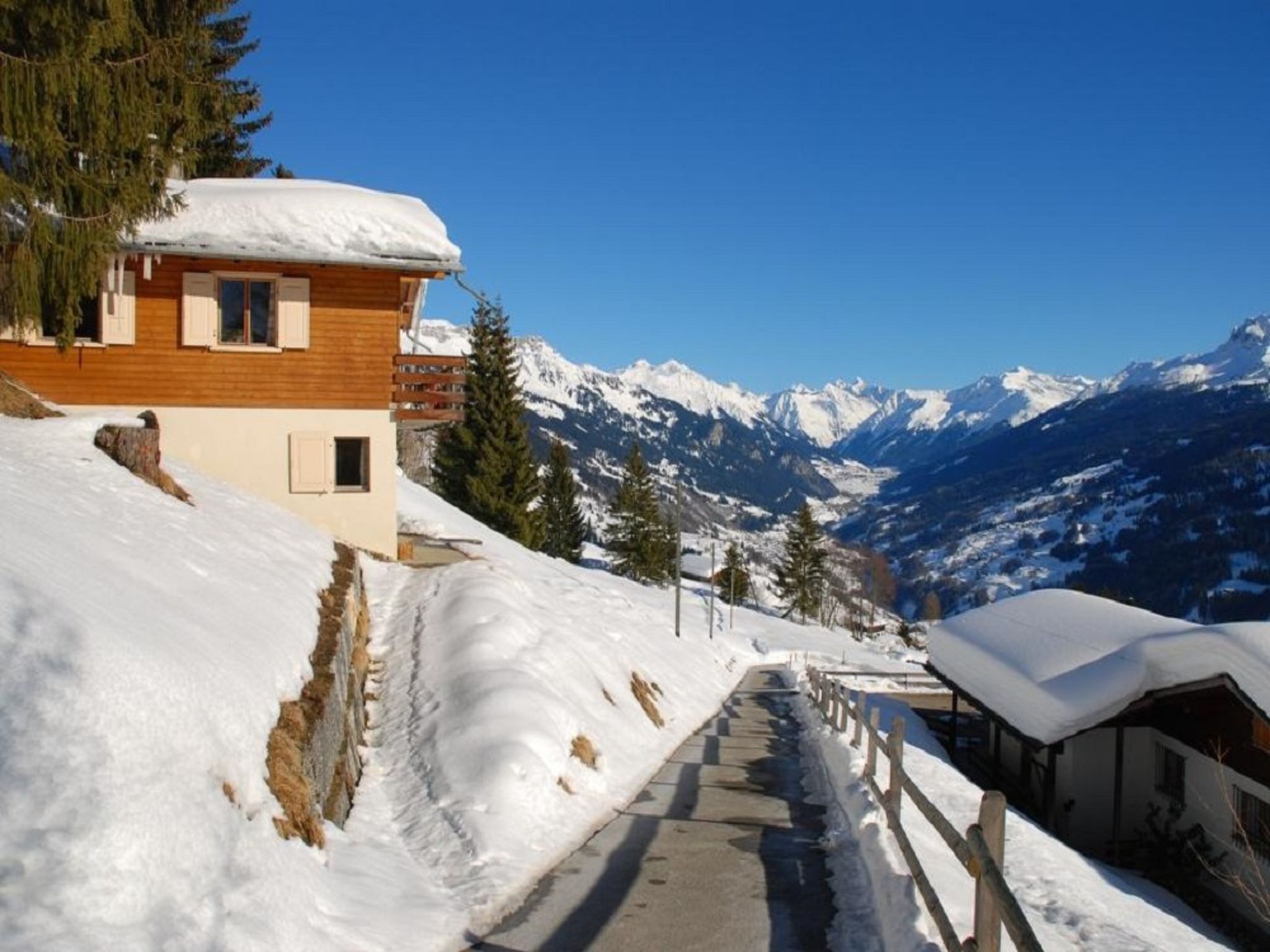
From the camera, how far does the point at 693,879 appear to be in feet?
32.0

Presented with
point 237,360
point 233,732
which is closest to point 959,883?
point 233,732

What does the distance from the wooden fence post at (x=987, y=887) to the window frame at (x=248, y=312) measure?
58.2ft

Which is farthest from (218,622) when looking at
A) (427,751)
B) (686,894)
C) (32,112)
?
(32,112)

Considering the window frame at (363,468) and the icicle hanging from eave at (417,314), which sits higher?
the icicle hanging from eave at (417,314)

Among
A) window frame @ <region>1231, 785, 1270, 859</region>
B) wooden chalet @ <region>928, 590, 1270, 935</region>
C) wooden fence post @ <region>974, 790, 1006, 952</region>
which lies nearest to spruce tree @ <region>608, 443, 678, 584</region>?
wooden chalet @ <region>928, 590, 1270, 935</region>

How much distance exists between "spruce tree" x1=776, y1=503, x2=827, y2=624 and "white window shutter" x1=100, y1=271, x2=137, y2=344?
84795mm

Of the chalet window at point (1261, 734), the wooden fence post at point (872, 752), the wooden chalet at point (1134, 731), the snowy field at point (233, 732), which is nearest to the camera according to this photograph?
the snowy field at point (233, 732)

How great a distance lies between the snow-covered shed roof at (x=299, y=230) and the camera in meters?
19.5

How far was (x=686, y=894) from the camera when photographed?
9250 millimetres

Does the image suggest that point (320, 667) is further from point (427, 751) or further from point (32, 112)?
point (32, 112)

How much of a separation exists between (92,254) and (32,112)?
2.47 m

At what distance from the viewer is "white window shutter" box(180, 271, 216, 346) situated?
19938mm

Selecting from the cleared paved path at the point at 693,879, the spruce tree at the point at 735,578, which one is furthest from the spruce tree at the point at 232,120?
the spruce tree at the point at 735,578

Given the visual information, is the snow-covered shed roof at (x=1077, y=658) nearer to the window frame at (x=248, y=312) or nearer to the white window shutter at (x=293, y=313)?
the white window shutter at (x=293, y=313)
